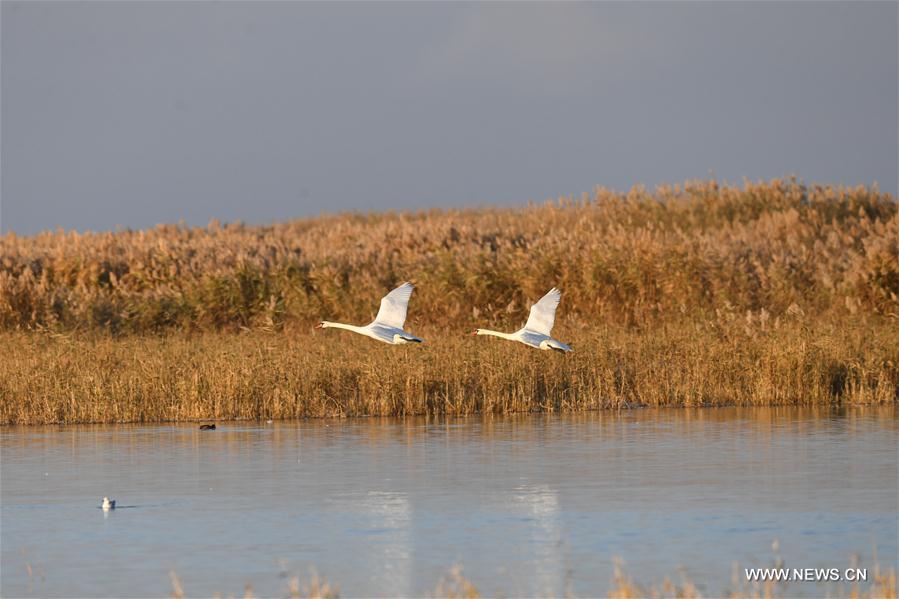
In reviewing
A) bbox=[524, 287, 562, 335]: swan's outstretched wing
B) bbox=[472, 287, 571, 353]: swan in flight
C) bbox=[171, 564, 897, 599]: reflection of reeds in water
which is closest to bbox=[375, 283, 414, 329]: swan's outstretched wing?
bbox=[472, 287, 571, 353]: swan in flight

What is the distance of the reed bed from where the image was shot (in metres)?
15.9

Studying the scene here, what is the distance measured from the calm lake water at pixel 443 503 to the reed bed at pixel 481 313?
3.59 feet

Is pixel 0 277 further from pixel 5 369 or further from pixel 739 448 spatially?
pixel 739 448

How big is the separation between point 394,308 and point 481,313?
844 centimetres

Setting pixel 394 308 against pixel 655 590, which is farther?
pixel 394 308

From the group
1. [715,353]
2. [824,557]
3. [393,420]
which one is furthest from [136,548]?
[715,353]

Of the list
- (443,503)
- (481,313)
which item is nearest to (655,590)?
(443,503)

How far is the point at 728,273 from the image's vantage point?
2292cm

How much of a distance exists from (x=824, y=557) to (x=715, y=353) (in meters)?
9.19

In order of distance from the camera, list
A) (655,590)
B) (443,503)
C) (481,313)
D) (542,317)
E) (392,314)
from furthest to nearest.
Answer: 1. (481,313)
2. (542,317)
3. (392,314)
4. (443,503)
5. (655,590)

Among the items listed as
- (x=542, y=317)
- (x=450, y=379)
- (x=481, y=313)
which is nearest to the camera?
(x=542, y=317)

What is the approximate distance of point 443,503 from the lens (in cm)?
988

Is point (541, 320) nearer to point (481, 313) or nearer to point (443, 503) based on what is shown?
point (443, 503)

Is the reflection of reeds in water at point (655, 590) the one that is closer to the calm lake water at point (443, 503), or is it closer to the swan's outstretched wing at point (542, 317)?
the calm lake water at point (443, 503)
